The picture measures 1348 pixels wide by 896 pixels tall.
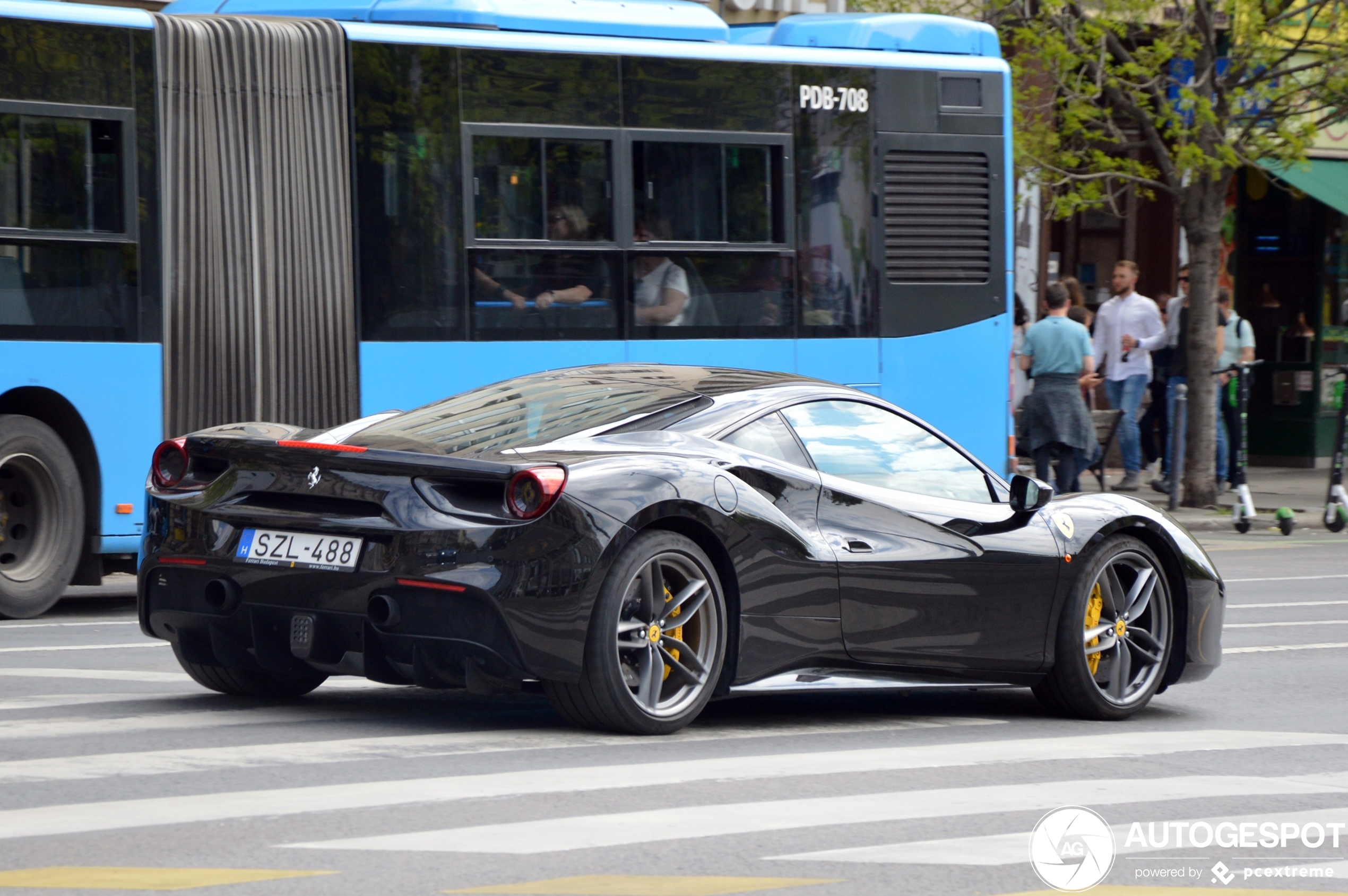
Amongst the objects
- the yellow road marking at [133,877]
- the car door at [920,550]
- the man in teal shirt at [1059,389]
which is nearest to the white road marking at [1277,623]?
the car door at [920,550]

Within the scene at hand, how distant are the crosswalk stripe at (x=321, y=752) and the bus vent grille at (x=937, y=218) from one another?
24.5ft

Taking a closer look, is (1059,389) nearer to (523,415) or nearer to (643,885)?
(523,415)

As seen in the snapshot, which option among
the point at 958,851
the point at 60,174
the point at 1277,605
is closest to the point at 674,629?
the point at 958,851

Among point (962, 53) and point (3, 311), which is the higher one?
point (962, 53)

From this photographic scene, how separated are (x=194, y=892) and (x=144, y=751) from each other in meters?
1.84

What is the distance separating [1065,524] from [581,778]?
264 cm

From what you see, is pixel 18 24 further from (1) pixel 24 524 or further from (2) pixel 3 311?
(1) pixel 24 524

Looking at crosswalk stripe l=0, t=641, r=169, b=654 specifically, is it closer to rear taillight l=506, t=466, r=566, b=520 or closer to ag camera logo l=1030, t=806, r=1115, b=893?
rear taillight l=506, t=466, r=566, b=520

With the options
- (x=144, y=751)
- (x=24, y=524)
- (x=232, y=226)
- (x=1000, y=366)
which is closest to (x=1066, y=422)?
(x=1000, y=366)

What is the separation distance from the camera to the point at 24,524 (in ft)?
36.3

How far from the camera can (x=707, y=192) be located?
13195 mm

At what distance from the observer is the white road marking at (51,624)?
10.6 meters

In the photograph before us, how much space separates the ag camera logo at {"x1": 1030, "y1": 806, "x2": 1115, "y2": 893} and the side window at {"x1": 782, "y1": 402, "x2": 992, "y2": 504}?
1818 mm

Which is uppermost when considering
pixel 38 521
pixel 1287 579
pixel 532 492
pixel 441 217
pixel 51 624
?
pixel 441 217
